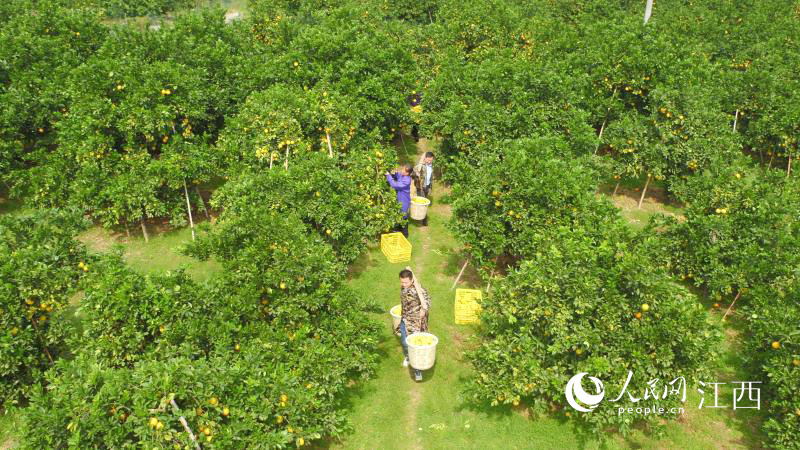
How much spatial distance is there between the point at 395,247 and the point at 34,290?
719cm

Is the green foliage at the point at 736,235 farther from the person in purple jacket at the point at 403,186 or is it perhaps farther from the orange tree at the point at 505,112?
the person in purple jacket at the point at 403,186

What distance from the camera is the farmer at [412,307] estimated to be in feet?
28.5

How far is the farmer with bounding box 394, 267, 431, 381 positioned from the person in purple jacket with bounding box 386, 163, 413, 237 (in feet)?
13.8

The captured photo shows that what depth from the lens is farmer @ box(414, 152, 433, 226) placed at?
1409cm

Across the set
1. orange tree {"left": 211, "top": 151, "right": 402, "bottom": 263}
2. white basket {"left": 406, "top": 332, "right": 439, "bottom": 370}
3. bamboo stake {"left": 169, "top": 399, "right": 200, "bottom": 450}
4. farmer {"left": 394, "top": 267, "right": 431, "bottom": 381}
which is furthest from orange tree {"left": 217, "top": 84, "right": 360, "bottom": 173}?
bamboo stake {"left": 169, "top": 399, "right": 200, "bottom": 450}

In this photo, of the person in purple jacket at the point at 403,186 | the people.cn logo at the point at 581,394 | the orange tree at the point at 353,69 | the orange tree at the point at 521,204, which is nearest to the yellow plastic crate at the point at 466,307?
the orange tree at the point at 521,204

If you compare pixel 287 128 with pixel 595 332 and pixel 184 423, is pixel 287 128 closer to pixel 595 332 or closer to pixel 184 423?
pixel 184 423

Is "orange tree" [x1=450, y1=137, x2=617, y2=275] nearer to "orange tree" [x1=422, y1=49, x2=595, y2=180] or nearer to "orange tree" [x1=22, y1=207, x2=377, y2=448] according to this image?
"orange tree" [x1=422, y1=49, x2=595, y2=180]

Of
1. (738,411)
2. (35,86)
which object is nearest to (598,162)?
(738,411)

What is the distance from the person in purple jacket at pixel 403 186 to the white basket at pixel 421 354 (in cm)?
461

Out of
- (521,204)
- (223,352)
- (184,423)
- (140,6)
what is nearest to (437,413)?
(223,352)

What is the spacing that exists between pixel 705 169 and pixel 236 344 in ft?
40.5

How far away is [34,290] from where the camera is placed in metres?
7.80

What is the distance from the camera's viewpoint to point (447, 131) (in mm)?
13609
